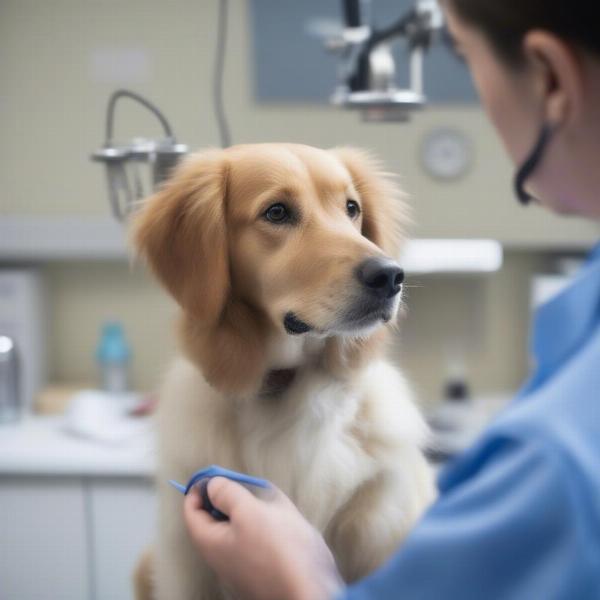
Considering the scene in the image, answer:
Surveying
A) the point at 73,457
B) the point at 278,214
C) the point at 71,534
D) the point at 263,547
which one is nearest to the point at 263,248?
Result: the point at 278,214

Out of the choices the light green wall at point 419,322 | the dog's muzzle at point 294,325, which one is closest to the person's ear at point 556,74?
the dog's muzzle at point 294,325

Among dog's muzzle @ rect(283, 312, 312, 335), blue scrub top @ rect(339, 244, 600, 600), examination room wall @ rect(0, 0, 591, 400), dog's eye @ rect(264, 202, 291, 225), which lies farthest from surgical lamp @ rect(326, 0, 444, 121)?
examination room wall @ rect(0, 0, 591, 400)

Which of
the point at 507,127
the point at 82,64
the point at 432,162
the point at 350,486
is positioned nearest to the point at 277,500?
the point at 350,486

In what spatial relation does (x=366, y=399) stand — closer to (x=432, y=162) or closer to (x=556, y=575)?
(x=556, y=575)

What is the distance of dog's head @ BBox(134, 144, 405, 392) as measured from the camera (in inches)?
35.4

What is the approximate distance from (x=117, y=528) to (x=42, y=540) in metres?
0.18

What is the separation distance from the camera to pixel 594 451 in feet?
1.30

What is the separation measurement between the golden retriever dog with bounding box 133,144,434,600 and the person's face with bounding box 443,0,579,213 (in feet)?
1.23

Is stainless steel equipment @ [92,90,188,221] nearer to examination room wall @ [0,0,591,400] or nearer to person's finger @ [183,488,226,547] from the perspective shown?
person's finger @ [183,488,226,547]

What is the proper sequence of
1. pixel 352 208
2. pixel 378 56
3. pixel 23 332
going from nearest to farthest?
1. pixel 352 208
2. pixel 378 56
3. pixel 23 332

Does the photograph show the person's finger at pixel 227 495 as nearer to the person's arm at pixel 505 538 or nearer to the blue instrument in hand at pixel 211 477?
the blue instrument in hand at pixel 211 477

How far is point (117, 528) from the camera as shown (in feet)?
6.05

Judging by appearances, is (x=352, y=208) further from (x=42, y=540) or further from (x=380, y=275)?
(x=42, y=540)

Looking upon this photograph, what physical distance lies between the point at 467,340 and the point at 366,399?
135 centimetres
